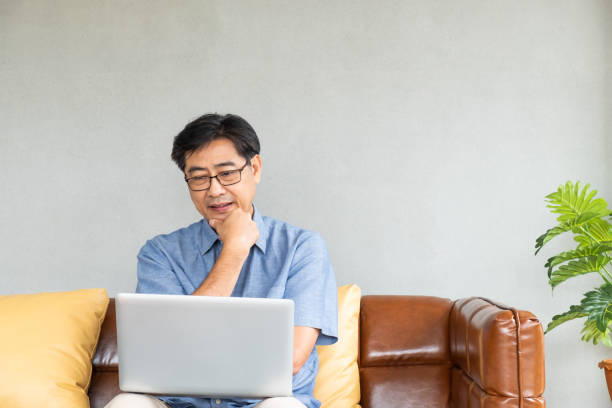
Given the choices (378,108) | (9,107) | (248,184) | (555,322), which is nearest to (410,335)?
(555,322)

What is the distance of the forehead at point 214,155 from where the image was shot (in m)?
1.95

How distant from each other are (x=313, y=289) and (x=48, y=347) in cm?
88

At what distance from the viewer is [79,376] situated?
6.52ft

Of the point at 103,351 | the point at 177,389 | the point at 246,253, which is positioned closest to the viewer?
the point at 177,389

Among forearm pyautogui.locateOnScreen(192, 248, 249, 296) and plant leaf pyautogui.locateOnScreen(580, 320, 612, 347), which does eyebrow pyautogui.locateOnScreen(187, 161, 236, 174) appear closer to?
forearm pyautogui.locateOnScreen(192, 248, 249, 296)

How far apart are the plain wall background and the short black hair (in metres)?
0.65

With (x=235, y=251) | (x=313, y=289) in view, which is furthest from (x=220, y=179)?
(x=313, y=289)

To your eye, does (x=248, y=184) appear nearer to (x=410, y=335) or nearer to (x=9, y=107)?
(x=410, y=335)

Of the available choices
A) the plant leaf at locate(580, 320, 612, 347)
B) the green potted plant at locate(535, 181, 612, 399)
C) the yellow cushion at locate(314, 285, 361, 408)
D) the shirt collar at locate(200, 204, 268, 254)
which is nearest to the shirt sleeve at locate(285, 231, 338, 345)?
the shirt collar at locate(200, 204, 268, 254)

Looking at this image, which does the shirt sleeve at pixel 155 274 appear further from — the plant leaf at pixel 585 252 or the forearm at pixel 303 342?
the plant leaf at pixel 585 252

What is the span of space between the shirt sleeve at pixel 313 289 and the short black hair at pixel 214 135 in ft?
1.18

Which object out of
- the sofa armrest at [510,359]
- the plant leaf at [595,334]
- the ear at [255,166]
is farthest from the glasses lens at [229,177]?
the plant leaf at [595,334]

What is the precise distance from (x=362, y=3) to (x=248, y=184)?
3.79 ft

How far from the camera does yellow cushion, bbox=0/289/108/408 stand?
1.85 metres
